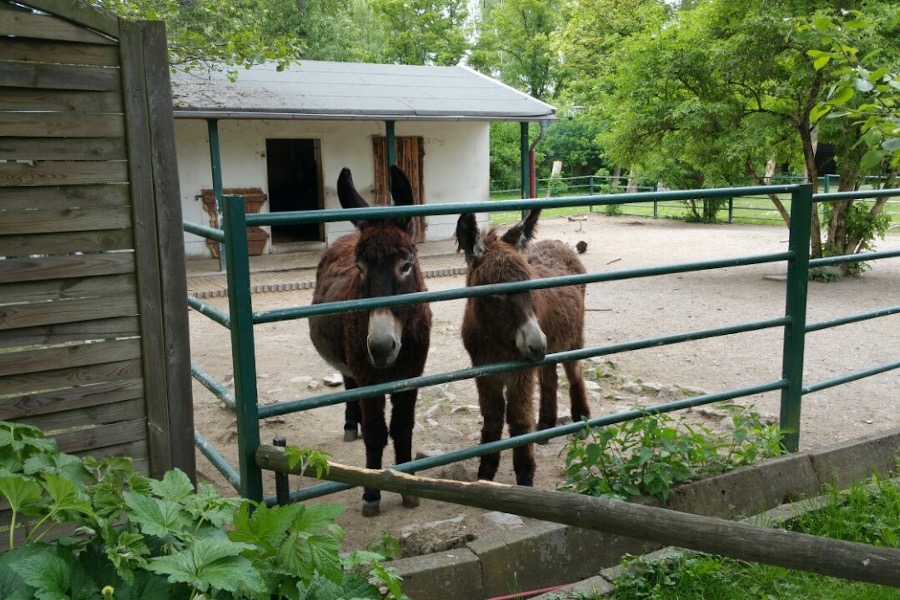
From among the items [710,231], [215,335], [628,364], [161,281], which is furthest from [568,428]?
[710,231]

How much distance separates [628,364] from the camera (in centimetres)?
695

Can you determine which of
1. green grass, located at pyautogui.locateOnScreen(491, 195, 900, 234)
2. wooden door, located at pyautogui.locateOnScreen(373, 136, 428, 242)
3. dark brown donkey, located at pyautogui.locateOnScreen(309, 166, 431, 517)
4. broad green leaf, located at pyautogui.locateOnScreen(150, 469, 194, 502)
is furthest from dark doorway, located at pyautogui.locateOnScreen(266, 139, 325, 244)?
broad green leaf, located at pyautogui.locateOnScreen(150, 469, 194, 502)

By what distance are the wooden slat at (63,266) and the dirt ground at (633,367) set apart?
1679 mm

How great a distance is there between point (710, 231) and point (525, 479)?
687 inches

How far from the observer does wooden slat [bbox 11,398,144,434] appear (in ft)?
8.73

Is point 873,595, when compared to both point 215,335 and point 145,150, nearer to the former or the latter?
point 145,150

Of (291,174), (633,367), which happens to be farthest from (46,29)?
(291,174)

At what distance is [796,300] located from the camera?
3840 mm

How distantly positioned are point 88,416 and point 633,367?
17.2 feet

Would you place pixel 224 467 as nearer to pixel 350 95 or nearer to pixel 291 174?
pixel 350 95

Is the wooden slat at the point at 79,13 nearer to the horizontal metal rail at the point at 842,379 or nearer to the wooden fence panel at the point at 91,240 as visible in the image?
the wooden fence panel at the point at 91,240

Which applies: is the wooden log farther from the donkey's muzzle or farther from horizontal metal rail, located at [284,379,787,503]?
the donkey's muzzle

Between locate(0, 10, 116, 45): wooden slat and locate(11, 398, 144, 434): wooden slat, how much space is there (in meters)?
1.40

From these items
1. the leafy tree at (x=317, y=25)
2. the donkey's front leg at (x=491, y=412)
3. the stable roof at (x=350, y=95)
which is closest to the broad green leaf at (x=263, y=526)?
the donkey's front leg at (x=491, y=412)
